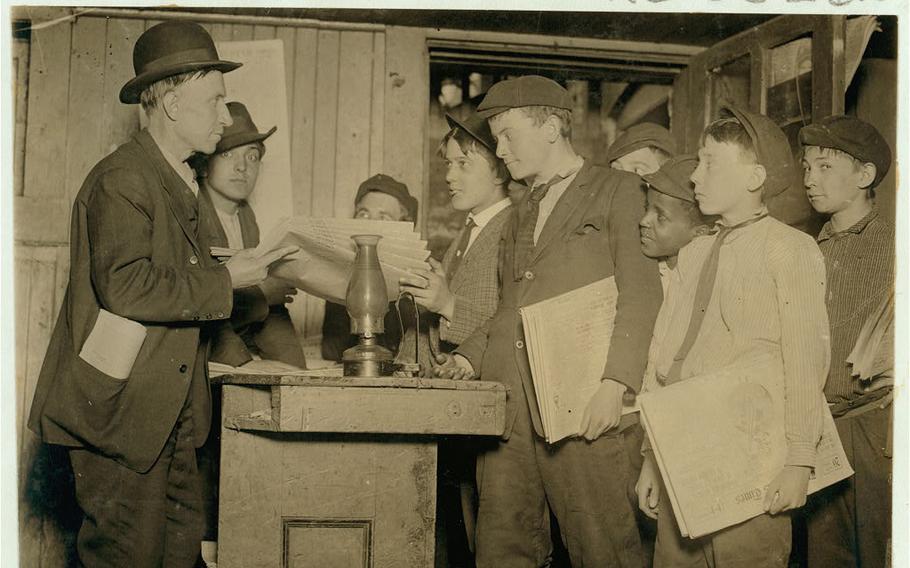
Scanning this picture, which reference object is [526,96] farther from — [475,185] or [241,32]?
[241,32]

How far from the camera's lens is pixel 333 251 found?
2879 millimetres

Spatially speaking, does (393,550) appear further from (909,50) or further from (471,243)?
(909,50)

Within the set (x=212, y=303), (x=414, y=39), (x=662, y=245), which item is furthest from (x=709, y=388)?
(x=414, y=39)

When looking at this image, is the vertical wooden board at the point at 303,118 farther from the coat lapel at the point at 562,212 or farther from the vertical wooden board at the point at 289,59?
the coat lapel at the point at 562,212

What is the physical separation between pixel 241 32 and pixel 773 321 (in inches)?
126

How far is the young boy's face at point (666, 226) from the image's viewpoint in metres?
3.03

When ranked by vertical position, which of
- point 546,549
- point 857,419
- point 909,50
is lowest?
point 546,549

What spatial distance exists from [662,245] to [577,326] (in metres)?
0.49

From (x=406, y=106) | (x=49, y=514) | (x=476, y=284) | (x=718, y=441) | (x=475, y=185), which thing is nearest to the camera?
(x=718, y=441)

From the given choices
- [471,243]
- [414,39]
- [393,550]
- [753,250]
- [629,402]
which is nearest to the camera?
[393,550]

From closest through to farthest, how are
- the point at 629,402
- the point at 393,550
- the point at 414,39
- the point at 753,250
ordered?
the point at 393,550, the point at 753,250, the point at 629,402, the point at 414,39

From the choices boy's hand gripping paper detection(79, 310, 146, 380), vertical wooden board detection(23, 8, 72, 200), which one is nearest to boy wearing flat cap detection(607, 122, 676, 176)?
boy's hand gripping paper detection(79, 310, 146, 380)

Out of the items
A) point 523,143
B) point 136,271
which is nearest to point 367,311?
point 136,271

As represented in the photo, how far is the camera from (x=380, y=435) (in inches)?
96.0
